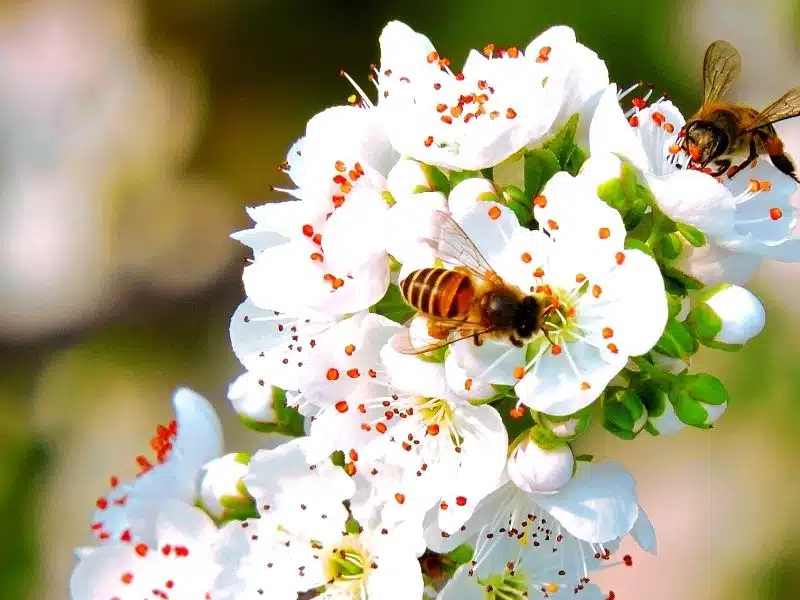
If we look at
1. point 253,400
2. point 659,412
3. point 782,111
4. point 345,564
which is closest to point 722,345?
point 659,412

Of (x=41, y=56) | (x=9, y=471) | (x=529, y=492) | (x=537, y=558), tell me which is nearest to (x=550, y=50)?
(x=529, y=492)

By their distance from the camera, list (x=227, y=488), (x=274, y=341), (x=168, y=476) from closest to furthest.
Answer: (x=274, y=341) → (x=227, y=488) → (x=168, y=476)

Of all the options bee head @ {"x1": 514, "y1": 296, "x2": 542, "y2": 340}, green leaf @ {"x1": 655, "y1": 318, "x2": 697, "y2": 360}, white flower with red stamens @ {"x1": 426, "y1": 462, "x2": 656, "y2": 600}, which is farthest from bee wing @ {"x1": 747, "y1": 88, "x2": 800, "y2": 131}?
white flower with red stamens @ {"x1": 426, "y1": 462, "x2": 656, "y2": 600}

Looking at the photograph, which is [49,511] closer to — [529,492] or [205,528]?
[205,528]

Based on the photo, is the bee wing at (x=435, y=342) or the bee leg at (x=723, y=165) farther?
the bee leg at (x=723, y=165)

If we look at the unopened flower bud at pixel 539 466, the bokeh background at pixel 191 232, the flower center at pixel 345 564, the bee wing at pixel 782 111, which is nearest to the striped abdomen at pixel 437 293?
the unopened flower bud at pixel 539 466

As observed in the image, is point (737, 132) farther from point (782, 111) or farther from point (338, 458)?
point (338, 458)

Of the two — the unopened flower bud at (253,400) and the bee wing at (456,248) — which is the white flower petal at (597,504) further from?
the unopened flower bud at (253,400)
